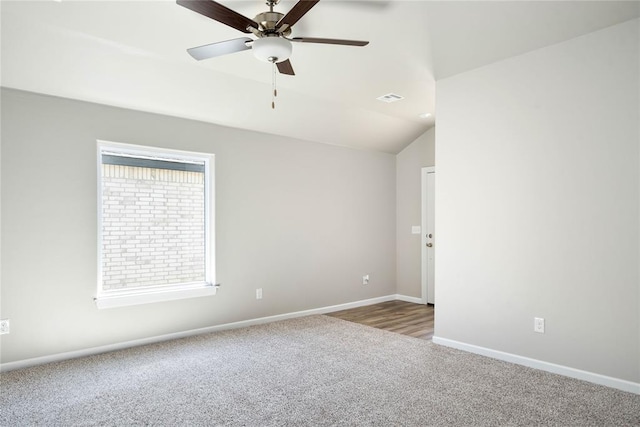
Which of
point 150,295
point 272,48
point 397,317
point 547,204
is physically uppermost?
point 272,48

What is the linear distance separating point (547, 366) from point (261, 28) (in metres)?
3.32

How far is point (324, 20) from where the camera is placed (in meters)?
2.98

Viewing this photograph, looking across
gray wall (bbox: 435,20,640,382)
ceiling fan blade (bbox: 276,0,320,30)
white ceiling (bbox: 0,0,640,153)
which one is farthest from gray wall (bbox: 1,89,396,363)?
ceiling fan blade (bbox: 276,0,320,30)

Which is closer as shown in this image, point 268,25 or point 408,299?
point 268,25

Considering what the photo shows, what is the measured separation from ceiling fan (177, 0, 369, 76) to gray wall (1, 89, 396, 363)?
1859 mm

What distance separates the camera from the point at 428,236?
6.20 meters

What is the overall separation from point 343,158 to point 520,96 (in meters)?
2.79

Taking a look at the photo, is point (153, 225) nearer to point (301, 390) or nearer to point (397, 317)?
point (301, 390)

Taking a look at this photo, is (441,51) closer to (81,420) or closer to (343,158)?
(343,158)

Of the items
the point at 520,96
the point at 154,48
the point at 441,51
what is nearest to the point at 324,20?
the point at 441,51

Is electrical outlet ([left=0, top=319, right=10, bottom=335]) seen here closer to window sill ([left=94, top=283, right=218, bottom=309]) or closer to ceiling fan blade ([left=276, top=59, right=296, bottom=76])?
window sill ([left=94, top=283, right=218, bottom=309])

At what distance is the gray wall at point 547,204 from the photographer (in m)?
2.97

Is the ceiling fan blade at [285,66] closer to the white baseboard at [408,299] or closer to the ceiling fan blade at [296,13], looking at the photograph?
the ceiling fan blade at [296,13]

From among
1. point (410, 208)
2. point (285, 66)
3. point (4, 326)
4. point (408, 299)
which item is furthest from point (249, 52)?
point (408, 299)
